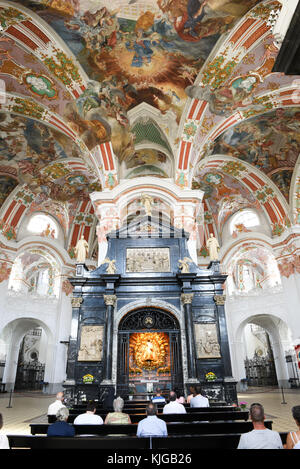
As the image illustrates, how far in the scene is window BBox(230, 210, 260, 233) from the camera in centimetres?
2256

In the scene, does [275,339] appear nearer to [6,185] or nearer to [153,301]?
[153,301]

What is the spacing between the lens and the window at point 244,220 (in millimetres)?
22559

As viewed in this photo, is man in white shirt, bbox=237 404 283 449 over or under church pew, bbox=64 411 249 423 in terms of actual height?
over

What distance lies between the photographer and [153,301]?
12.1 metres

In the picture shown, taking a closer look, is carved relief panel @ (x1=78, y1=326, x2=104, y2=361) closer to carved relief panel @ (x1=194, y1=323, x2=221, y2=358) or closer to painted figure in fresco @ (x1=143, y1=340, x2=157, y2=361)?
painted figure in fresco @ (x1=143, y1=340, x2=157, y2=361)

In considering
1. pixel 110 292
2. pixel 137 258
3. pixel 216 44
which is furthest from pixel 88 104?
pixel 110 292

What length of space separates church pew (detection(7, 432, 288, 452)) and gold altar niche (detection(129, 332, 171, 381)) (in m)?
8.74

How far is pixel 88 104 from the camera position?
1501cm

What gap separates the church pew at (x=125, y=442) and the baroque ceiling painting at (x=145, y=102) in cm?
1271

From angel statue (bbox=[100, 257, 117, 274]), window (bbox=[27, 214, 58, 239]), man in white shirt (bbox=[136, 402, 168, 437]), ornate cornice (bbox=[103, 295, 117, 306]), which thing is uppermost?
window (bbox=[27, 214, 58, 239])

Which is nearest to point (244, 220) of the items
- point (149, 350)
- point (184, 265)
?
point (184, 265)

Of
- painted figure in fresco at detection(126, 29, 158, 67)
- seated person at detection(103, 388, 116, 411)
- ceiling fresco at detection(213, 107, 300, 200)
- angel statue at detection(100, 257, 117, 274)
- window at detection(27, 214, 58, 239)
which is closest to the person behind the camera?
seated person at detection(103, 388, 116, 411)

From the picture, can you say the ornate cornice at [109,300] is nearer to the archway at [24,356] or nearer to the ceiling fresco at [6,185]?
the archway at [24,356]

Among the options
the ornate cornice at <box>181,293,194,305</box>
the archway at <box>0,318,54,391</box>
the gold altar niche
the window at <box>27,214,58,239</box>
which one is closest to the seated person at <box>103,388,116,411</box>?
the gold altar niche
